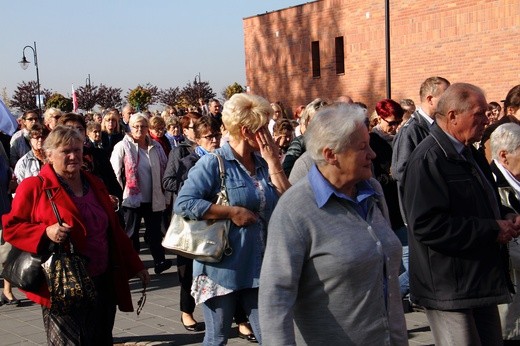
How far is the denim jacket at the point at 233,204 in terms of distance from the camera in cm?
498

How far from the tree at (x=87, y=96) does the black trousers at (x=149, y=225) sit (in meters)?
45.0

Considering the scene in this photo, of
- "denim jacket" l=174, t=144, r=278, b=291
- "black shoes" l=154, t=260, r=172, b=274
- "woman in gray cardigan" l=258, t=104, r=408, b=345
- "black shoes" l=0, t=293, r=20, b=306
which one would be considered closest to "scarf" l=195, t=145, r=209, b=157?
"denim jacket" l=174, t=144, r=278, b=291

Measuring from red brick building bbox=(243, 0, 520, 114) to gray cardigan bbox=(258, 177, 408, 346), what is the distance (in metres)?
25.5

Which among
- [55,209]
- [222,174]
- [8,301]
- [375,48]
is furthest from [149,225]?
[375,48]

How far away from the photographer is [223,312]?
198 inches

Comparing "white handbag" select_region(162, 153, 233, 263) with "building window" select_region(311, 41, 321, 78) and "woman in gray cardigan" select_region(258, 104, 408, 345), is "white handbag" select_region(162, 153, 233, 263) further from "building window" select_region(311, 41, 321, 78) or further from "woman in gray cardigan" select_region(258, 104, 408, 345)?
"building window" select_region(311, 41, 321, 78)

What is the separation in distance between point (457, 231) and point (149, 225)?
6855 millimetres

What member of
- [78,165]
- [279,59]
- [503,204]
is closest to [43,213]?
[78,165]

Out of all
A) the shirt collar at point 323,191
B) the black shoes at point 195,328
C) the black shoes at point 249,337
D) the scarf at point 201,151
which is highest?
the shirt collar at point 323,191

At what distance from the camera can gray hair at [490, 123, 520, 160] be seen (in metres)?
A: 5.35

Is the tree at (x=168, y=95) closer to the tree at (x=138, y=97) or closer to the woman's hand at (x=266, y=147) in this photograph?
the tree at (x=138, y=97)

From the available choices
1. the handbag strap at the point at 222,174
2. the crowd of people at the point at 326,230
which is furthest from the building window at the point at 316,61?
the handbag strap at the point at 222,174

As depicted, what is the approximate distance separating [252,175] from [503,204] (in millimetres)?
1698

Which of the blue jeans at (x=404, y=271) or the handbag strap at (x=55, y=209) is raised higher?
the handbag strap at (x=55, y=209)
